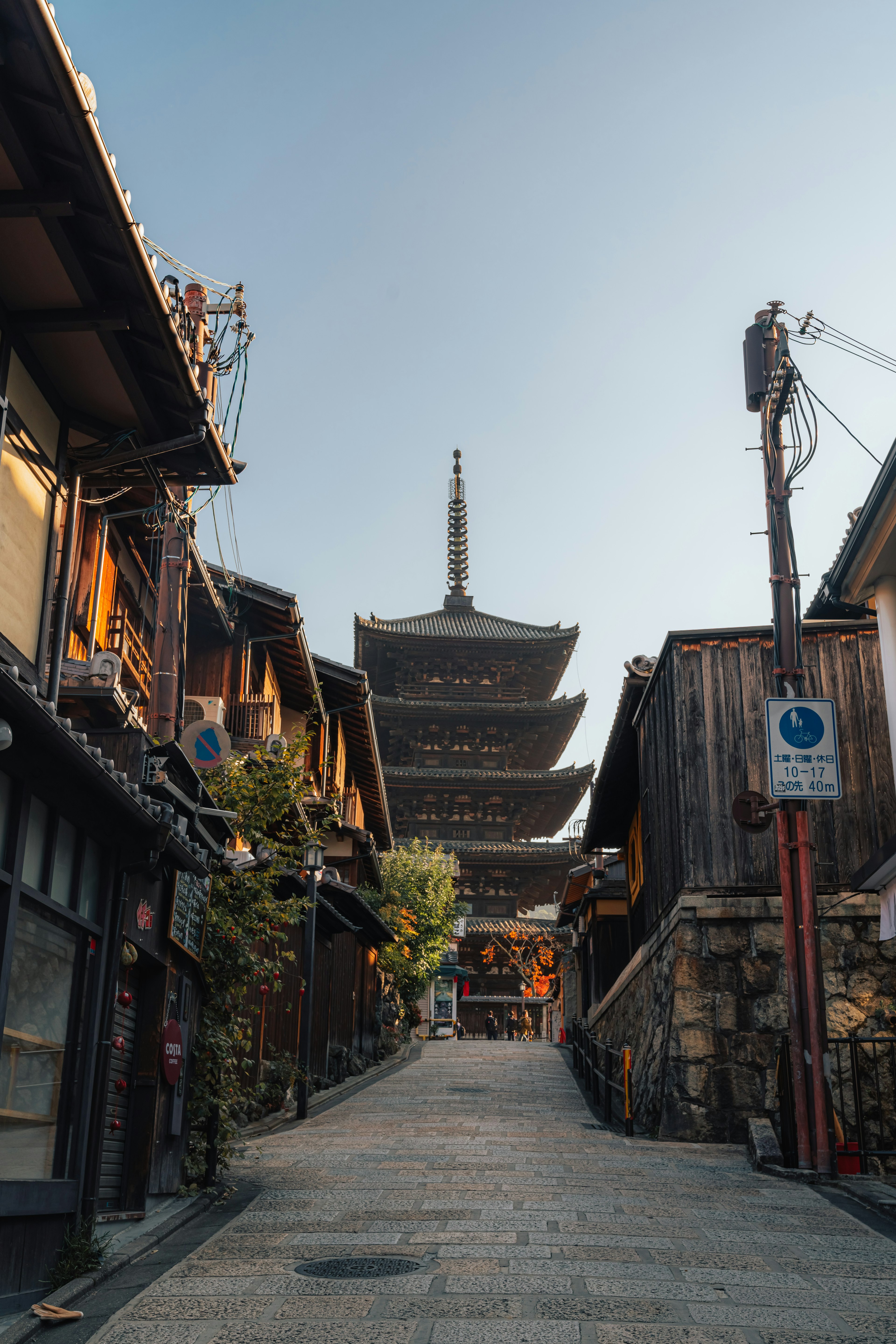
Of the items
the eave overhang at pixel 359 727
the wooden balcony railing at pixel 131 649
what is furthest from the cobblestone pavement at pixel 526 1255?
the eave overhang at pixel 359 727

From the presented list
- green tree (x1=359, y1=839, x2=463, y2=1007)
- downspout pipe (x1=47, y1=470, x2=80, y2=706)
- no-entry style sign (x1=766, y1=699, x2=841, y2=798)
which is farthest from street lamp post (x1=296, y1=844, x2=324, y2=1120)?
green tree (x1=359, y1=839, x2=463, y2=1007)

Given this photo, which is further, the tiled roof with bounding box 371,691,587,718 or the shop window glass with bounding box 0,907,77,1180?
the tiled roof with bounding box 371,691,587,718

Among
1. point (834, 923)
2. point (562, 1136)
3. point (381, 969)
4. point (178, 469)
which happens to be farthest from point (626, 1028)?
point (381, 969)

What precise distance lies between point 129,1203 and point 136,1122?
1.88 ft

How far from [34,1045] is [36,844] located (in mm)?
1230

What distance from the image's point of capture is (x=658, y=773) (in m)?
17.0

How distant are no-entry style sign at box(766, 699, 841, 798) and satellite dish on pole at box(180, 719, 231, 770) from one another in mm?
6340

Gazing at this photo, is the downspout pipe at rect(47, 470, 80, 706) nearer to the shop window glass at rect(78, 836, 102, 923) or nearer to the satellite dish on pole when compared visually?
the shop window glass at rect(78, 836, 102, 923)

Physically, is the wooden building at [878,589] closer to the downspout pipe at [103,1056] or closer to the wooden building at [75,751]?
the wooden building at [75,751]

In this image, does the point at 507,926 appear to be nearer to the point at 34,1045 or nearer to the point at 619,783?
the point at 619,783

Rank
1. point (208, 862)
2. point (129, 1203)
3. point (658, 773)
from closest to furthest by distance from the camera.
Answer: point (129, 1203) < point (208, 862) < point (658, 773)

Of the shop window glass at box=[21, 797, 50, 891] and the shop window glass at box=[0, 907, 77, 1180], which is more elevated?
the shop window glass at box=[21, 797, 50, 891]

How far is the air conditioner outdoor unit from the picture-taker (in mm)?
19344

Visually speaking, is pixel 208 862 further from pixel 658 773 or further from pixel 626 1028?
pixel 626 1028
